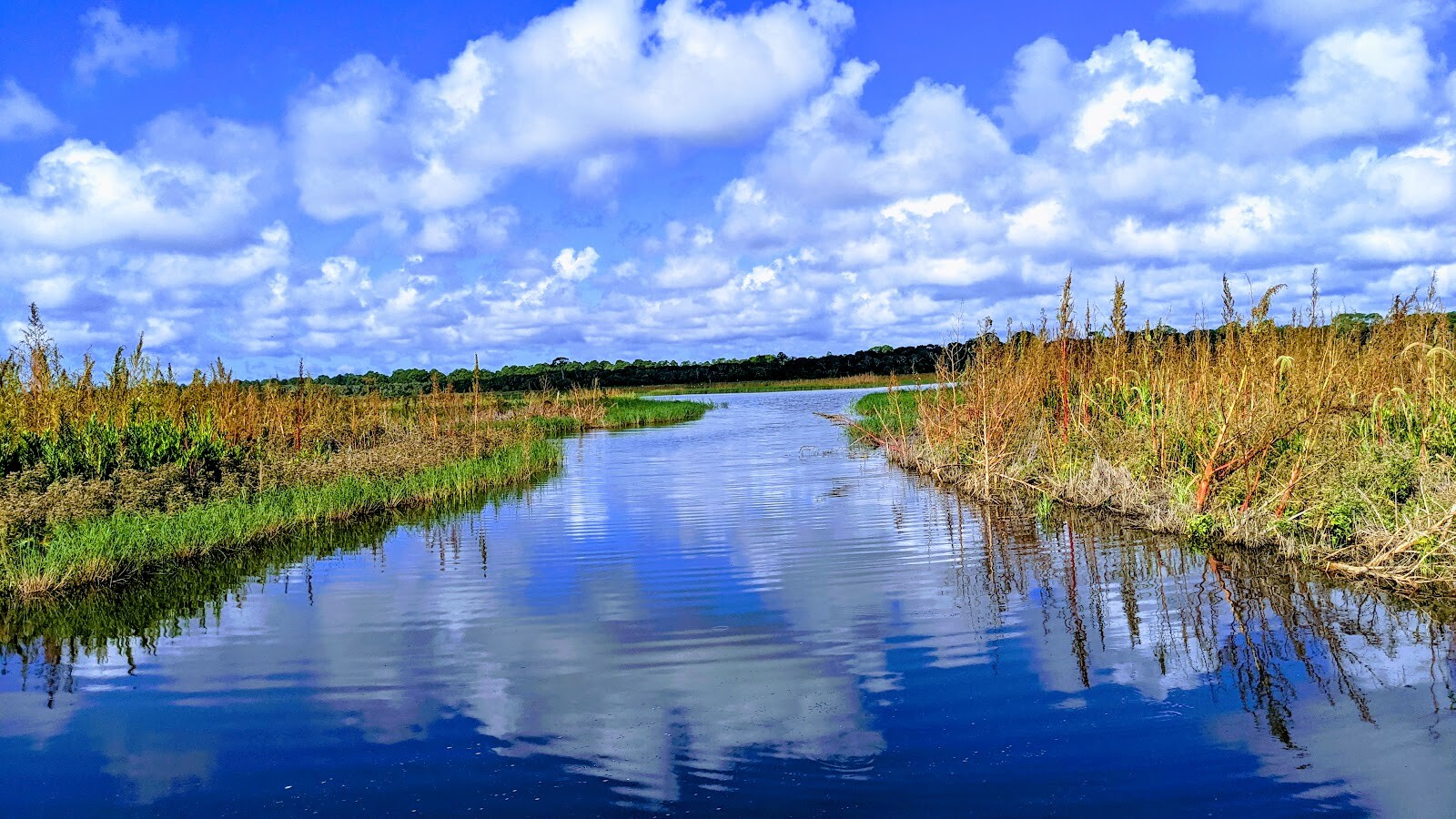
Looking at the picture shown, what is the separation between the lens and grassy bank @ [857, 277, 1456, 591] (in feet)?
34.5

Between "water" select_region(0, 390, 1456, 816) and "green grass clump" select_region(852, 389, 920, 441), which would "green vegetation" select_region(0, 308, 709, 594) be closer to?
"water" select_region(0, 390, 1456, 816)

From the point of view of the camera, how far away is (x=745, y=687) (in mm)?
7395

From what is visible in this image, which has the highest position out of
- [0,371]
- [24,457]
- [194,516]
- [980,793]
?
[0,371]

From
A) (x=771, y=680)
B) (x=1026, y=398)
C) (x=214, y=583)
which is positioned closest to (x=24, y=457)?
(x=214, y=583)

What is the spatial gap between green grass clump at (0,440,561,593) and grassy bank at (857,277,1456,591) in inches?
434

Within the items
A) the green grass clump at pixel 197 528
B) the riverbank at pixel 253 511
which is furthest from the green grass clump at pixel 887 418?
the green grass clump at pixel 197 528

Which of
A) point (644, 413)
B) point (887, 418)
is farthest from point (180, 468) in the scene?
point (644, 413)

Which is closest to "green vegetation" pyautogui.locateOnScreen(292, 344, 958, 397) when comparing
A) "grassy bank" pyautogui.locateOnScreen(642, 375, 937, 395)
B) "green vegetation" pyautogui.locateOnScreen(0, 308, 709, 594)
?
"grassy bank" pyautogui.locateOnScreen(642, 375, 937, 395)

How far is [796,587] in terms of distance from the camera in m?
10.8

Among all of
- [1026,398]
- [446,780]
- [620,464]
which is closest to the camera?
[446,780]

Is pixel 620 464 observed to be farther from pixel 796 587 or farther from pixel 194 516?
pixel 796 587

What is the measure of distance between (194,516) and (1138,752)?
13326 millimetres

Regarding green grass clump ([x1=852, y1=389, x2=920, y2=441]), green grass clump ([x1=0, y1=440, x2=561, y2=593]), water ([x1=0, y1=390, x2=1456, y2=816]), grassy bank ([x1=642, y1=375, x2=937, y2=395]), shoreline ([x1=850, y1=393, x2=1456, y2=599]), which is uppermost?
grassy bank ([x1=642, y1=375, x2=937, y2=395])

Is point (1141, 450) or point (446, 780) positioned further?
point (1141, 450)
